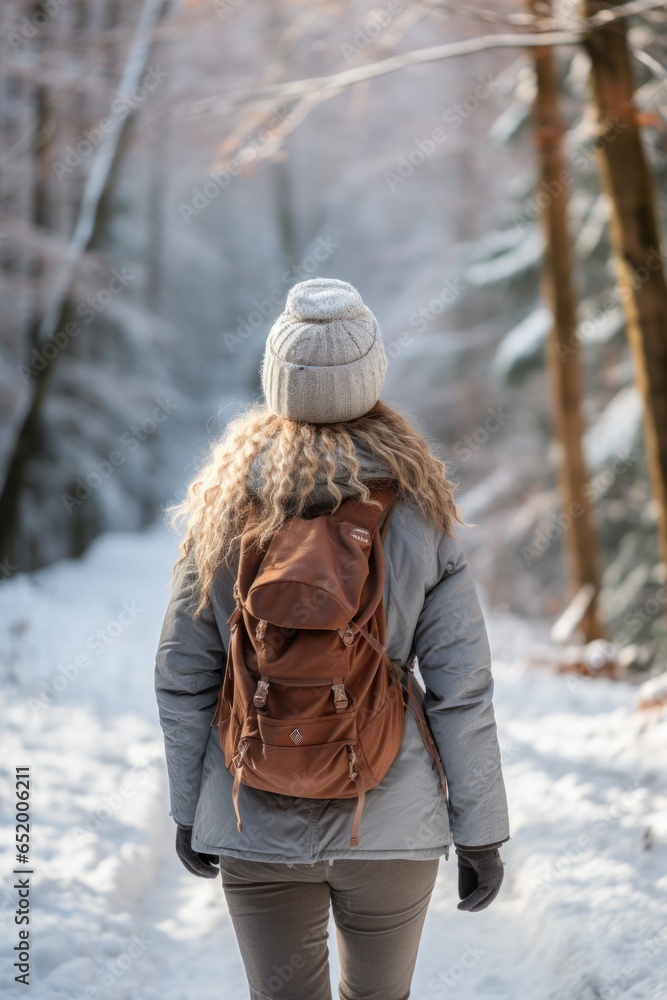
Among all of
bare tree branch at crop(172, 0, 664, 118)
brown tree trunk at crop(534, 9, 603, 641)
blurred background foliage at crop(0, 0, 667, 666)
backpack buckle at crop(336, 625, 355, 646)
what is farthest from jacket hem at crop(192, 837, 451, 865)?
brown tree trunk at crop(534, 9, 603, 641)

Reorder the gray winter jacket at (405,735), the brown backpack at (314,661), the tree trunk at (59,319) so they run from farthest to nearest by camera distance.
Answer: the tree trunk at (59,319) → the gray winter jacket at (405,735) → the brown backpack at (314,661)

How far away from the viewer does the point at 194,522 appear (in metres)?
2.12

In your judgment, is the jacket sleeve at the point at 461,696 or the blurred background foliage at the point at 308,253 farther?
the blurred background foliage at the point at 308,253

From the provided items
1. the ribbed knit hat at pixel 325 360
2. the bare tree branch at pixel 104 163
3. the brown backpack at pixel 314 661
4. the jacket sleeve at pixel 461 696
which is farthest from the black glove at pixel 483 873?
the bare tree branch at pixel 104 163

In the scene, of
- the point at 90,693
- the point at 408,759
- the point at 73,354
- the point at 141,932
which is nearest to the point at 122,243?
the point at 73,354

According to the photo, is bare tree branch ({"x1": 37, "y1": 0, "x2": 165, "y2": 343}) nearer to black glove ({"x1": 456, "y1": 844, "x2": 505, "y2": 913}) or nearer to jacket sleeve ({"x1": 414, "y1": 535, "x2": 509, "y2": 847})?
jacket sleeve ({"x1": 414, "y1": 535, "x2": 509, "y2": 847})

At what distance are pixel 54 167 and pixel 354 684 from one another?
384 inches

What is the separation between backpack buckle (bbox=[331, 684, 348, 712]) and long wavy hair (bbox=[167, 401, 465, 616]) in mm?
344

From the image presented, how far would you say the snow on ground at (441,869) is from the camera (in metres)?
3.23

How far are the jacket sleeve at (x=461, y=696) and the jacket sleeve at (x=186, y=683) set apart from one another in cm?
48

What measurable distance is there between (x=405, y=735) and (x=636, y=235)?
4611mm

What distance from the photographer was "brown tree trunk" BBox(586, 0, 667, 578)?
5.66 m

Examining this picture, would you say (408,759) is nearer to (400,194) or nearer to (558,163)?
(558,163)

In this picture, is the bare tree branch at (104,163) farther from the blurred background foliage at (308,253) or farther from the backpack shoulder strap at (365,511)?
the backpack shoulder strap at (365,511)
